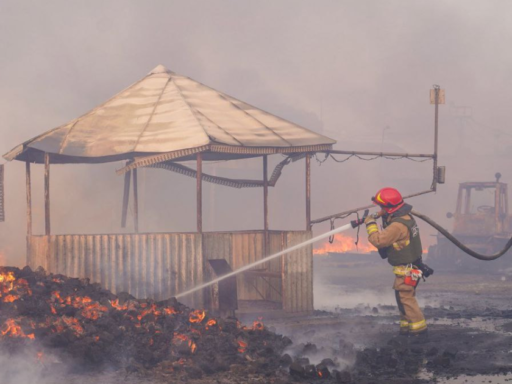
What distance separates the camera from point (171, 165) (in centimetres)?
1761

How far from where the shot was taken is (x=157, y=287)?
46.6 feet

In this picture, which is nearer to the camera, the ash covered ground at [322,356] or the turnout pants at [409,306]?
the ash covered ground at [322,356]

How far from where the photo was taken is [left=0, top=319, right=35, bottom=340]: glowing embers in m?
9.58

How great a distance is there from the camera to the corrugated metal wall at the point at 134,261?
14.0 m

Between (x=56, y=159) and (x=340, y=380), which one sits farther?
(x=56, y=159)

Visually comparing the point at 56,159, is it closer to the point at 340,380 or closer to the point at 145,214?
the point at 340,380

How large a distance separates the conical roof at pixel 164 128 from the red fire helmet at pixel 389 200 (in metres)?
4.03

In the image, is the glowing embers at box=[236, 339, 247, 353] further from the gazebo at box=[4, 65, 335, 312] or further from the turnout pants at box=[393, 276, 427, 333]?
the gazebo at box=[4, 65, 335, 312]

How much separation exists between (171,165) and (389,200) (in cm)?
773

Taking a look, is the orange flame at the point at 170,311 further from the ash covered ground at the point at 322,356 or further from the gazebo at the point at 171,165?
the gazebo at the point at 171,165

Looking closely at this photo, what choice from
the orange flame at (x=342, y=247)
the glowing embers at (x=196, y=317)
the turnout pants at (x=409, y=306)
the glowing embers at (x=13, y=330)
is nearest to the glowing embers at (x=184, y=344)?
the glowing embers at (x=196, y=317)

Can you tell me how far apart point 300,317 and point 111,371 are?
6.26 metres

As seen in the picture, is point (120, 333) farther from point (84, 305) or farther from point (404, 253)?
point (404, 253)

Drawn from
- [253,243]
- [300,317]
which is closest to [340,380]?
[300,317]
